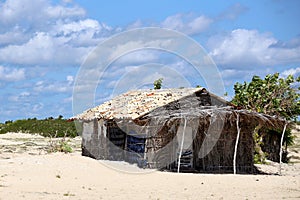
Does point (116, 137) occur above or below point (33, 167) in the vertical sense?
above

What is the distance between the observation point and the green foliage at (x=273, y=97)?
26938 millimetres

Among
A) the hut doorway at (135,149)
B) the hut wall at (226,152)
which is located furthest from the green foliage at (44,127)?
the hut wall at (226,152)

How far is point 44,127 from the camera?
136 feet

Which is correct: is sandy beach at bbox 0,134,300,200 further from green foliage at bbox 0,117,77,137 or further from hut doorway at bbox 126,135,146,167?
green foliage at bbox 0,117,77,137

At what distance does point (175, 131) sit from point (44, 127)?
2420 cm

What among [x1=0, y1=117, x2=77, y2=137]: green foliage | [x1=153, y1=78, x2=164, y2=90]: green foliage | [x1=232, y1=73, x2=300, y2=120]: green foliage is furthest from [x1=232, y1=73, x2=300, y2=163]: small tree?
[x1=0, y1=117, x2=77, y2=137]: green foliage

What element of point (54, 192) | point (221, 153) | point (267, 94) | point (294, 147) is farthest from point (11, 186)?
point (294, 147)

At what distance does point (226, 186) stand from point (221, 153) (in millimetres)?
5081

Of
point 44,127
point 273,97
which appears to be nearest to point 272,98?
point 273,97

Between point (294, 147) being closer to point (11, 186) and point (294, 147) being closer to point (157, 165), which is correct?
point (157, 165)

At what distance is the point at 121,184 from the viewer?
15.0 meters

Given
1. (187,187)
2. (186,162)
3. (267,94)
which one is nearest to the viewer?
(187,187)

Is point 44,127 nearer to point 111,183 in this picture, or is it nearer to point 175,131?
point 175,131

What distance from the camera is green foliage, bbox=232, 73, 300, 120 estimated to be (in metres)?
26.9
